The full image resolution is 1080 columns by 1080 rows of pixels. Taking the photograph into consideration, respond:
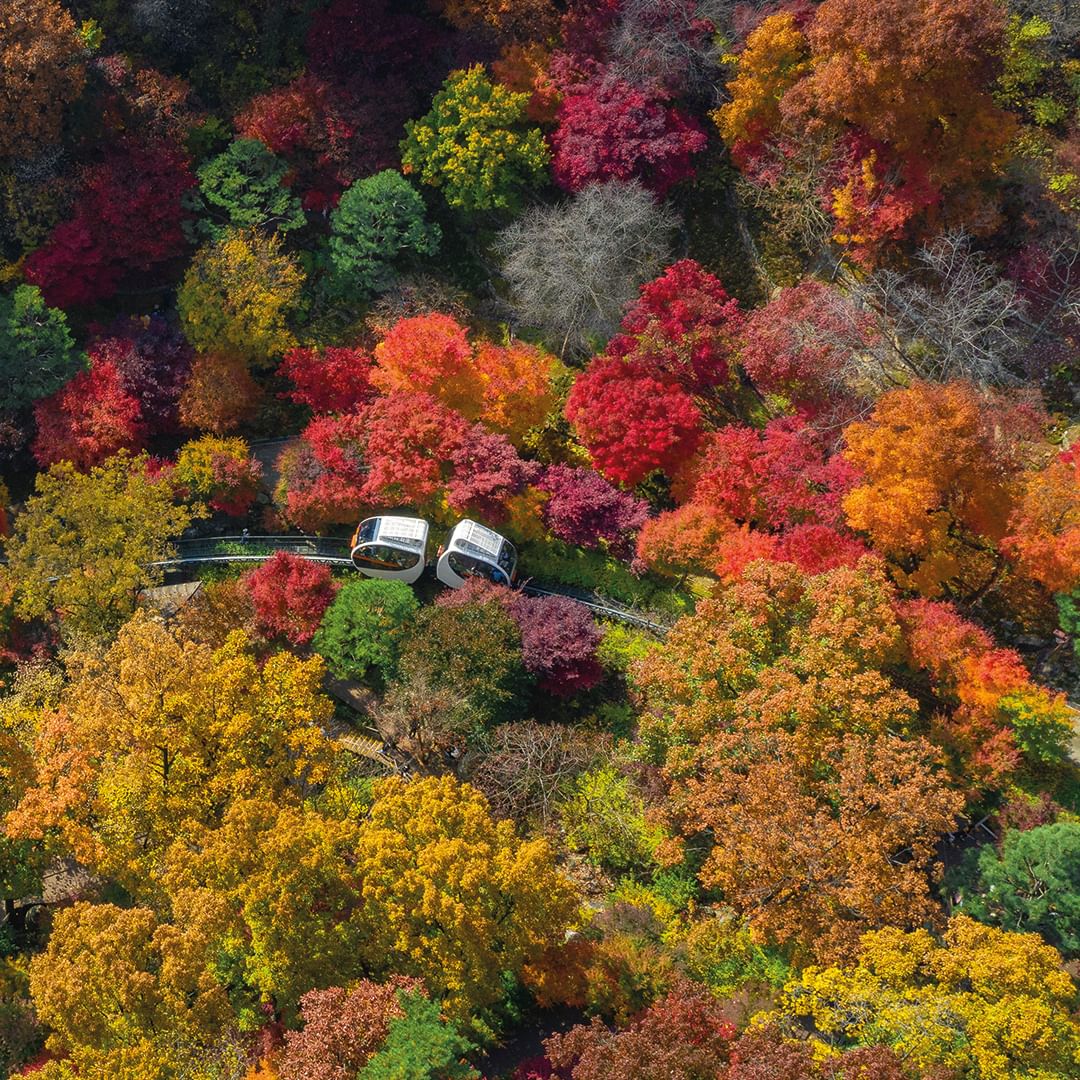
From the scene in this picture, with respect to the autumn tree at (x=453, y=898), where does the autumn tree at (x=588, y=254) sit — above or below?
above

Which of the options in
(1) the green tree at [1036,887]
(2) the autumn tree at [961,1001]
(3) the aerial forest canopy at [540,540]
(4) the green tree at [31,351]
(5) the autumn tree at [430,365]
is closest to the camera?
(2) the autumn tree at [961,1001]

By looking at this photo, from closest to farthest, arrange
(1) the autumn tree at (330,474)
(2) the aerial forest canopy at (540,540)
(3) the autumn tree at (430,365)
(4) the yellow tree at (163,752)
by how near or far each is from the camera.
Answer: (2) the aerial forest canopy at (540,540) → (4) the yellow tree at (163,752) → (3) the autumn tree at (430,365) → (1) the autumn tree at (330,474)

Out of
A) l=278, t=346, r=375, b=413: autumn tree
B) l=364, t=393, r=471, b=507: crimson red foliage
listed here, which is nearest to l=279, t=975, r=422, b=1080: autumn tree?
l=364, t=393, r=471, b=507: crimson red foliage

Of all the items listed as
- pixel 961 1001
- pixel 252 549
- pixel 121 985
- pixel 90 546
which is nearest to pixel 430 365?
pixel 252 549

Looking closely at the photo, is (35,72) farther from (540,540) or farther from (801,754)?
(801,754)

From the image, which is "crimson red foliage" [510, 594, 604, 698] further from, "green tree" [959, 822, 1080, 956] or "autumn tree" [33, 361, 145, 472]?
"autumn tree" [33, 361, 145, 472]

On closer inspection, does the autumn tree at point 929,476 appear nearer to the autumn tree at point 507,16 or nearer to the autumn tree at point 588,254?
the autumn tree at point 588,254

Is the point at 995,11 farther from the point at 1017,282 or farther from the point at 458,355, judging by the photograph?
the point at 458,355

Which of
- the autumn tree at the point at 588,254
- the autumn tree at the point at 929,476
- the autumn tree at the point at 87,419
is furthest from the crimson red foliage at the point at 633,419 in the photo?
the autumn tree at the point at 87,419
